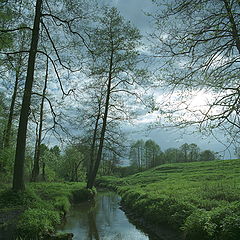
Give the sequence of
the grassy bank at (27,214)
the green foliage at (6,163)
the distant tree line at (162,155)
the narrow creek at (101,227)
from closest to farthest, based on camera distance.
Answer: the grassy bank at (27,214)
the narrow creek at (101,227)
the green foliage at (6,163)
the distant tree line at (162,155)

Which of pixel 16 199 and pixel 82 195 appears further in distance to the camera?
pixel 82 195

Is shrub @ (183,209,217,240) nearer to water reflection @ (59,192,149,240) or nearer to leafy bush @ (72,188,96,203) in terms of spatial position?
water reflection @ (59,192,149,240)

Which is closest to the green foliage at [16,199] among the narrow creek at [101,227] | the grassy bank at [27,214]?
the grassy bank at [27,214]

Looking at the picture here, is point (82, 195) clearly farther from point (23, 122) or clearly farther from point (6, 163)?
point (23, 122)

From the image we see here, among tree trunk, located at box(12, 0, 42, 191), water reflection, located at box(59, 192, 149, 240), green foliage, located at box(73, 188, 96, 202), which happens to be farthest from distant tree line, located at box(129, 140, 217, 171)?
Result: tree trunk, located at box(12, 0, 42, 191)

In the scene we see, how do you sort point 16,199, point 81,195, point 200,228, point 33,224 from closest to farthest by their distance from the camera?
point 200,228 < point 33,224 < point 16,199 < point 81,195

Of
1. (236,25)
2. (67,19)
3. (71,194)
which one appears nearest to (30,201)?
(71,194)

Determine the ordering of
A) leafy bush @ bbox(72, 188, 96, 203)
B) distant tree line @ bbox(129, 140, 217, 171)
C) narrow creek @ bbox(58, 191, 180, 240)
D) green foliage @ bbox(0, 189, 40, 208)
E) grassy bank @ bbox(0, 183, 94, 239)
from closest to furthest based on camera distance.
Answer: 1. grassy bank @ bbox(0, 183, 94, 239)
2. narrow creek @ bbox(58, 191, 180, 240)
3. green foliage @ bbox(0, 189, 40, 208)
4. leafy bush @ bbox(72, 188, 96, 203)
5. distant tree line @ bbox(129, 140, 217, 171)

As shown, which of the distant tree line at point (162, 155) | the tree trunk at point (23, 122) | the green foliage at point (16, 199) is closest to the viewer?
the green foliage at point (16, 199)

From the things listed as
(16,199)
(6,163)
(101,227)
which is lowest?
(101,227)

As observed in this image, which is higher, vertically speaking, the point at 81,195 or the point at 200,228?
the point at 81,195

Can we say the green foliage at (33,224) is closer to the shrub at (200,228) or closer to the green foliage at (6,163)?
the shrub at (200,228)

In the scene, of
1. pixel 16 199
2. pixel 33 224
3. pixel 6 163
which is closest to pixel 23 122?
pixel 16 199

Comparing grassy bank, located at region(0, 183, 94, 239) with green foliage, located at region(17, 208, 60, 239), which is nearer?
green foliage, located at region(17, 208, 60, 239)
